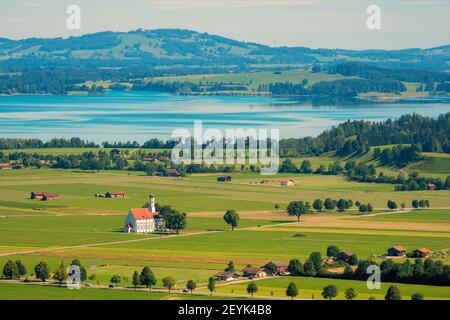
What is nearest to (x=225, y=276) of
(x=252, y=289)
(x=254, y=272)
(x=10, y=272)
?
(x=254, y=272)

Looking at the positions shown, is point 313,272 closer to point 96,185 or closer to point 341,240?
point 341,240

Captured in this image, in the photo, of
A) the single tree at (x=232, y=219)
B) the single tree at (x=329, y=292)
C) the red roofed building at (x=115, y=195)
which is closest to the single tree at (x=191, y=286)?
the single tree at (x=329, y=292)

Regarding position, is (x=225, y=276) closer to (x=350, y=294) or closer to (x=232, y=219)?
(x=350, y=294)

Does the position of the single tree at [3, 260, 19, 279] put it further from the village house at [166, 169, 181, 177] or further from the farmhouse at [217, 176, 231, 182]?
the village house at [166, 169, 181, 177]

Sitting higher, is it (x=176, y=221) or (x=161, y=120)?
(x=161, y=120)

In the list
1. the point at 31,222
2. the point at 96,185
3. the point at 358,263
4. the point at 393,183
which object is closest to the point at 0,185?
the point at 96,185

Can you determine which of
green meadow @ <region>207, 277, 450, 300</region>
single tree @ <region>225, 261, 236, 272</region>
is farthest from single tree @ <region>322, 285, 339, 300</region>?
single tree @ <region>225, 261, 236, 272</region>
